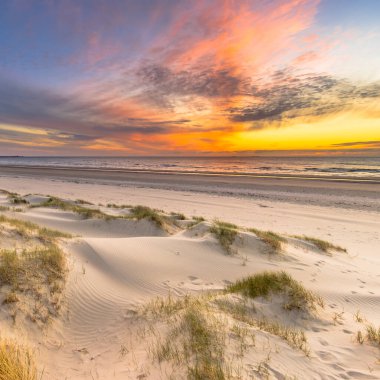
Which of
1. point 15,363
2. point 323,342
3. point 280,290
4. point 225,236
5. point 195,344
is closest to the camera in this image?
point 15,363

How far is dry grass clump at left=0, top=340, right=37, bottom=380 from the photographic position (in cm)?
273

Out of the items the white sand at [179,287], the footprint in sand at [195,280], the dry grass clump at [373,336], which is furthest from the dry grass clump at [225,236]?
the dry grass clump at [373,336]

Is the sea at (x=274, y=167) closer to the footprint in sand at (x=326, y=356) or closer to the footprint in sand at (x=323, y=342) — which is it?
the footprint in sand at (x=323, y=342)

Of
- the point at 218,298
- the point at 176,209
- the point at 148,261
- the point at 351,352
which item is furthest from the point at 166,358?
the point at 176,209

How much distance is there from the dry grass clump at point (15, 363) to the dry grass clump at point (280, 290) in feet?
12.3

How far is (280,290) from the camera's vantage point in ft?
17.4

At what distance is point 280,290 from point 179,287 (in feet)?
7.42

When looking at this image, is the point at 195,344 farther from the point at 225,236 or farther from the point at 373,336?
the point at 225,236

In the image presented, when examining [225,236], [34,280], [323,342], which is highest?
[34,280]

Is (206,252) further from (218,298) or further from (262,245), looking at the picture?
(218,298)

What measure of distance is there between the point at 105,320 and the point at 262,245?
5.89 m

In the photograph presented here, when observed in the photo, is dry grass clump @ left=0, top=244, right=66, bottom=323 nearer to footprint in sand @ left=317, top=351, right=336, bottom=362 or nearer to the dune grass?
footprint in sand @ left=317, top=351, right=336, bottom=362

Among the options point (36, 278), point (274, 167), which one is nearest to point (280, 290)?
point (36, 278)

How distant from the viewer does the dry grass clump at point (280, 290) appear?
4.98 meters
